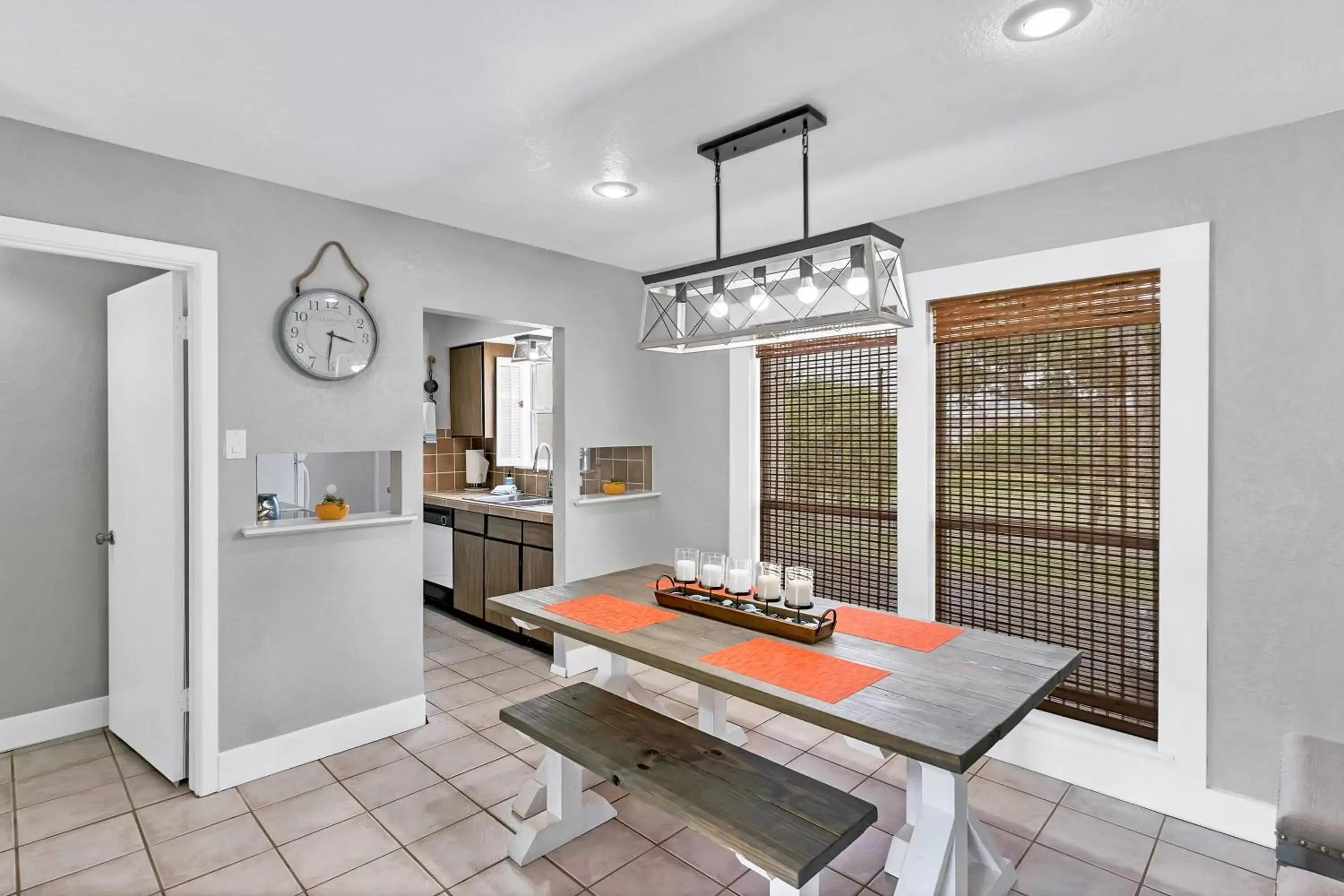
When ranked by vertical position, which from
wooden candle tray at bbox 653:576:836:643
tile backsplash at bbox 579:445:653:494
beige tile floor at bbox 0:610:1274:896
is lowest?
beige tile floor at bbox 0:610:1274:896

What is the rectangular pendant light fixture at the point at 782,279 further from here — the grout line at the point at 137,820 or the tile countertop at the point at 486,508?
the grout line at the point at 137,820

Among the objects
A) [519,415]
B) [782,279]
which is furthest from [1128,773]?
[519,415]

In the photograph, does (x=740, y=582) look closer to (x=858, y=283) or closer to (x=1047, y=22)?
(x=858, y=283)

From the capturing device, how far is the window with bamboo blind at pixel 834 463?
346cm

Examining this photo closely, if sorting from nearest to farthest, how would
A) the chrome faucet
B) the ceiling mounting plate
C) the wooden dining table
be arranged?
the wooden dining table → the ceiling mounting plate → the chrome faucet

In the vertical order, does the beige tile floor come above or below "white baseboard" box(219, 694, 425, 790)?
below

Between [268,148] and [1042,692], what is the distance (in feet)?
10.0

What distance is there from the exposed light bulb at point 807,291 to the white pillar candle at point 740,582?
1032 mm

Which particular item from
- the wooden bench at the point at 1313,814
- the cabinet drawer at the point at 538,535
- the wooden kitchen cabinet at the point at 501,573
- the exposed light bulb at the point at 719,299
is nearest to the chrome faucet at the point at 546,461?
the wooden kitchen cabinet at the point at 501,573

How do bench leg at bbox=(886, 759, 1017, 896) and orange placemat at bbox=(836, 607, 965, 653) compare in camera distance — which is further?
orange placemat at bbox=(836, 607, 965, 653)

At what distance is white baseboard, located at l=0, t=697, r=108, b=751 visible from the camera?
305cm

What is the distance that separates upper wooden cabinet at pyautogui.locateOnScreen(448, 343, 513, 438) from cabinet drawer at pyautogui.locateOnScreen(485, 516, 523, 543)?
937 mm

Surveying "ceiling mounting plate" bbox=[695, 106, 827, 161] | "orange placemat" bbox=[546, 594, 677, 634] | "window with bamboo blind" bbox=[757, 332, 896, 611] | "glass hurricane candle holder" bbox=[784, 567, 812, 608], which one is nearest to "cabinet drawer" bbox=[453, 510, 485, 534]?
"window with bamboo blind" bbox=[757, 332, 896, 611]

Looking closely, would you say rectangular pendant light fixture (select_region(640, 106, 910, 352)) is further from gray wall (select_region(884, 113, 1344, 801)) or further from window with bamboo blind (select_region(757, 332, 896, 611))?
gray wall (select_region(884, 113, 1344, 801))
